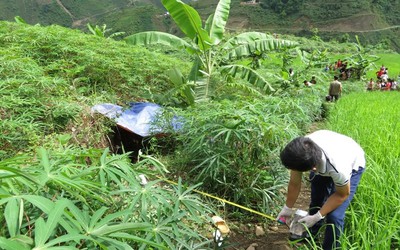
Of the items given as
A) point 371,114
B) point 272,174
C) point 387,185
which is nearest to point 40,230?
point 387,185

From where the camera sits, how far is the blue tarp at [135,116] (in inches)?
172

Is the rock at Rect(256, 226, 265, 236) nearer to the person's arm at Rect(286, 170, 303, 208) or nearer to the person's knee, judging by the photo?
the person's arm at Rect(286, 170, 303, 208)

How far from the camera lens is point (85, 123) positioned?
156 inches

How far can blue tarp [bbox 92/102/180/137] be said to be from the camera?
4.36 metres

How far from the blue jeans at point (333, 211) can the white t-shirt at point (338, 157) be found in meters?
0.13

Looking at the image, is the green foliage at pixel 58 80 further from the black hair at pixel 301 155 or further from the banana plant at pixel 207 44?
the black hair at pixel 301 155

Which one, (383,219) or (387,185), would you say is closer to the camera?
(383,219)

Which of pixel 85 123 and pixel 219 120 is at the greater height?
pixel 219 120

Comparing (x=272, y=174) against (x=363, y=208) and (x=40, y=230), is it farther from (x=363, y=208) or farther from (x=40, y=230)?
(x=40, y=230)

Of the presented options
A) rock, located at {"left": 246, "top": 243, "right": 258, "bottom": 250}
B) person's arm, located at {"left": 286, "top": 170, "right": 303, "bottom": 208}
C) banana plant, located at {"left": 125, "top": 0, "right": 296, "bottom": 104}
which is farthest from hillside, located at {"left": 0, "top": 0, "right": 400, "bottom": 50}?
person's arm, located at {"left": 286, "top": 170, "right": 303, "bottom": 208}

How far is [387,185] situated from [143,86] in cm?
453

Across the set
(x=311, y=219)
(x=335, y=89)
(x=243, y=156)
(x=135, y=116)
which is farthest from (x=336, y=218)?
(x=335, y=89)

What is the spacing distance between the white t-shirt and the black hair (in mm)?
132

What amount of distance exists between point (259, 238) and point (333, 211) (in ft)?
2.70
